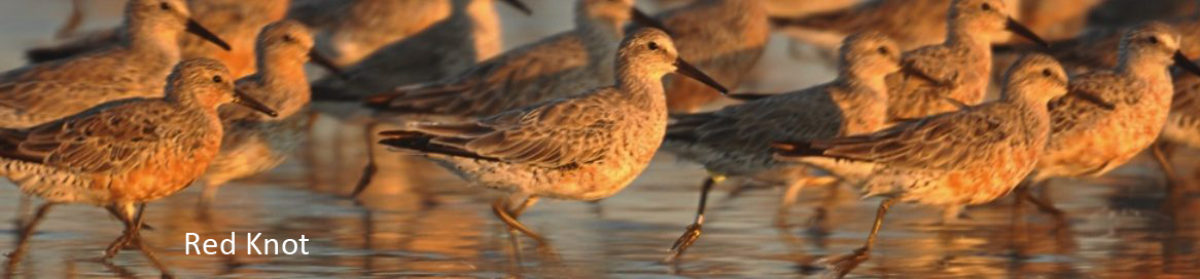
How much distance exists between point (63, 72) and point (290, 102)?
1276mm

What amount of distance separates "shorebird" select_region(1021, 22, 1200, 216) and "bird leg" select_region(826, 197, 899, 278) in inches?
72.6

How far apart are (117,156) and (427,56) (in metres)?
5.21

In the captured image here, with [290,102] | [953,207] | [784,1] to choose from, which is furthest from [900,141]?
[784,1]

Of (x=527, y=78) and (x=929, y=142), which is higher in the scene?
(x=527, y=78)

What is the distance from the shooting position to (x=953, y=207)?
12867mm

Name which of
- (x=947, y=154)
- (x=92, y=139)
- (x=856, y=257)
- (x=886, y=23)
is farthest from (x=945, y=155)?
(x=886, y=23)

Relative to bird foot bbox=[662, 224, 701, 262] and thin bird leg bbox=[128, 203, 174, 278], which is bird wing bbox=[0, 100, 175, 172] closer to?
thin bird leg bbox=[128, 203, 174, 278]

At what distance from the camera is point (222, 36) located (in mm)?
16984

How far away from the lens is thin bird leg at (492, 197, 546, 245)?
12.3 meters

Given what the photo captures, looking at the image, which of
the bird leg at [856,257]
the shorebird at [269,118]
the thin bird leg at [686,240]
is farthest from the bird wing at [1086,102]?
the shorebird at [269,118]

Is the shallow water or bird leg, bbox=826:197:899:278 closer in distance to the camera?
bird leg, bbox=826:197:899:278

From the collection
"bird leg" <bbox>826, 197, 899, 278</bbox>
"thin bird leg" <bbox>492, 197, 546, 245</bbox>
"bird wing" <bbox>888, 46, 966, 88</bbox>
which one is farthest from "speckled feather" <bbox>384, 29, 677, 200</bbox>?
"bird wing" <bbox>888, 46, 966, 88</bbox>

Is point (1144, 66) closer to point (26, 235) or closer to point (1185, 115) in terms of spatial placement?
point (1185, 115)

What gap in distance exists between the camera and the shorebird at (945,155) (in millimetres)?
12062
